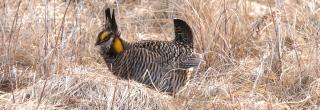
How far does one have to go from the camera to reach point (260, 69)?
4859mm

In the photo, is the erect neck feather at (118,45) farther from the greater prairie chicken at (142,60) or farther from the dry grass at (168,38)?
the dry grass at (168,38)

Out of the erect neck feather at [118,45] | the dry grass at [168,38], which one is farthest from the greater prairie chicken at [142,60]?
the dry grass at [168,38]

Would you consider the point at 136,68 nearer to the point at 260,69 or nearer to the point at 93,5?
the point at 260,69

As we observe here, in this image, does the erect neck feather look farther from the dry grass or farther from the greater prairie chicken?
the dry grass

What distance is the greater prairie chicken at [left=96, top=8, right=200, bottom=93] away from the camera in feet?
15.3

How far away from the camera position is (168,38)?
613cm

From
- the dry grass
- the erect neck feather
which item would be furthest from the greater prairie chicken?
A: the dry grass

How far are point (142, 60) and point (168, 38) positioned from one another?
1.47m

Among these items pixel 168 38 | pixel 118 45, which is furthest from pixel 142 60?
pixel 168 38

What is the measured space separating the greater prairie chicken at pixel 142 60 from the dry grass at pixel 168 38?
11 cm

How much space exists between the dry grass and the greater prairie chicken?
0.36 feet

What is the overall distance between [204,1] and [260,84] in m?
1.05

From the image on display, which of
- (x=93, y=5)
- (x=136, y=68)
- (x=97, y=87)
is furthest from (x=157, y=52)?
(x=93, y=5)

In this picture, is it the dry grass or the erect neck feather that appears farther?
the erect neck feather
